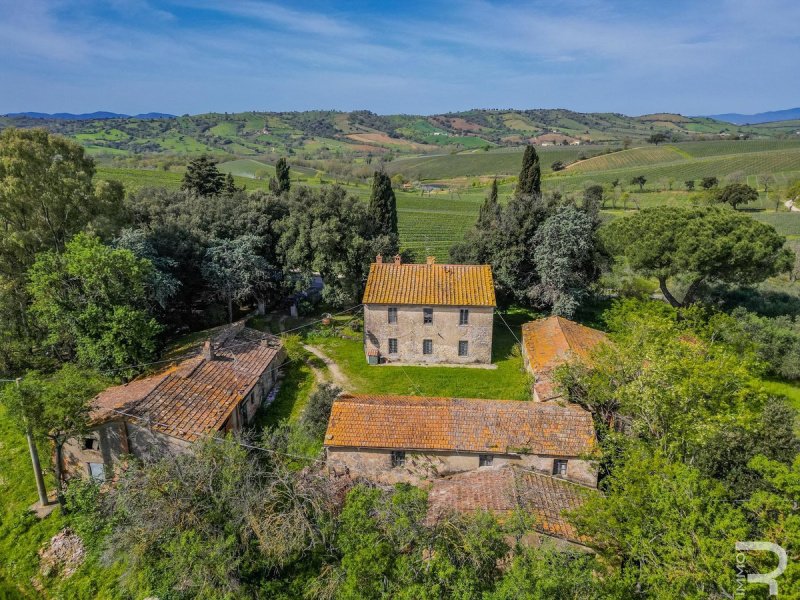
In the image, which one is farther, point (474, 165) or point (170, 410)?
point (474, 165)

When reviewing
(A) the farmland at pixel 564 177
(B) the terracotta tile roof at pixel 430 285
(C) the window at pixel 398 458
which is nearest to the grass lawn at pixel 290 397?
(B) the terracotta tile roof at pixel 430 285

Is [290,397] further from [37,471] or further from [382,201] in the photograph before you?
[382,201]

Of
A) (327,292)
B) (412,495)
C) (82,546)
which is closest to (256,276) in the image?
(327,292)

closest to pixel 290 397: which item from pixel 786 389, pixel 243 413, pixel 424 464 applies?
pixel 243 413

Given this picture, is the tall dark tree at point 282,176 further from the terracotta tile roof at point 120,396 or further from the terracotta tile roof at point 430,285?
the terracotta tile roof at point 120,396

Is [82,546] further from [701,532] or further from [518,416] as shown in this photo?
[701,532]

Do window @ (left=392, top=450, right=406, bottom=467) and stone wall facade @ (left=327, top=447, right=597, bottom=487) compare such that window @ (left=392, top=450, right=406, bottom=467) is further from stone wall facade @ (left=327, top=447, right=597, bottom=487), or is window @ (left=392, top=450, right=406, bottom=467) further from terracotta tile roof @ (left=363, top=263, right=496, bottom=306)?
terracotta tile roof @ (left=363, top=263, right=496, bottom=306)

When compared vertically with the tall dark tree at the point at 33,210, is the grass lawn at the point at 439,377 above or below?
below
